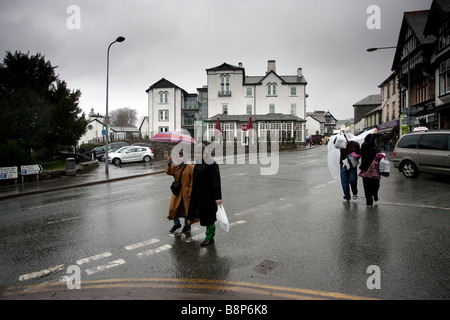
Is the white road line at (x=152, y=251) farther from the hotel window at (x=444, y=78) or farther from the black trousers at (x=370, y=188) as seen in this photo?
the hotel window at (x=444, y=78)

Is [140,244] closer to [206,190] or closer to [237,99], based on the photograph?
[206,190]

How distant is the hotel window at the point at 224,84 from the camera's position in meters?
48.0

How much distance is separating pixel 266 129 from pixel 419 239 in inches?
1593

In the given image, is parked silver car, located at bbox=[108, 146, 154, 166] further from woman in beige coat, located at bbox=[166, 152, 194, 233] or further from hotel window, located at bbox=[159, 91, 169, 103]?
hotel window, located at bbox=[159, 91, 169, 103]

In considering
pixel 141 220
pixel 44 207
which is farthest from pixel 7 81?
pixel 141 220

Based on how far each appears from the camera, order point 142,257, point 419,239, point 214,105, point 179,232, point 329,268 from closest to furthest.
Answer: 1. point 329,268
2. point 142,257
3. point 419,239
4. point 179,232
5. point 214,105

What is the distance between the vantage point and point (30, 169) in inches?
561

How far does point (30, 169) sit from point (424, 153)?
63.0 ft

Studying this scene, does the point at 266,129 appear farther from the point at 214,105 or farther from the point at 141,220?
the point at 141,220

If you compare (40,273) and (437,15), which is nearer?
(40,273)

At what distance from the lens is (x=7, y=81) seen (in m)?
21.7

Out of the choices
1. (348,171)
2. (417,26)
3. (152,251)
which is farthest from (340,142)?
(417,26)

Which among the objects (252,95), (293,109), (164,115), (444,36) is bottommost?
(164,115)

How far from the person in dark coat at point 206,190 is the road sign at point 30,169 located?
13.5m
